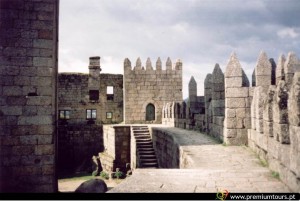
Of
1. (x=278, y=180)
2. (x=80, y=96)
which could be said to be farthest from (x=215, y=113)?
(x=80, y=96)

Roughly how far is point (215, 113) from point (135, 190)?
229 inches

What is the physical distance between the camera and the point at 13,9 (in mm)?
6723

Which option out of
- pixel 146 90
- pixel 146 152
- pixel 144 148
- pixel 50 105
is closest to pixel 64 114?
pixel 146 90

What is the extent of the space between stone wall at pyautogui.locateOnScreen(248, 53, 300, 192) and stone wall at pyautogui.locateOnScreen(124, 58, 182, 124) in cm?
1379

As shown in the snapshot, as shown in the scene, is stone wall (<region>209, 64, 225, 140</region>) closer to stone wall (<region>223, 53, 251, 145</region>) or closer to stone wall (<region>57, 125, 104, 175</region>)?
stone wall (<region>223, 53, 251, 145</region>)

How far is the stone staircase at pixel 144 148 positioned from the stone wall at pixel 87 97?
383 inches

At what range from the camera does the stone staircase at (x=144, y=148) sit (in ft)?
42.1

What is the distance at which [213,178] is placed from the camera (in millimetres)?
4348

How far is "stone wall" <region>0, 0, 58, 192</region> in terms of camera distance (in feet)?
21.5

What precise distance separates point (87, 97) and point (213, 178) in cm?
2207

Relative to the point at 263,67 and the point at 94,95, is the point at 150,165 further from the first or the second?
the point at 94,95

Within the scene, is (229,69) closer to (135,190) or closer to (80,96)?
(135,190)

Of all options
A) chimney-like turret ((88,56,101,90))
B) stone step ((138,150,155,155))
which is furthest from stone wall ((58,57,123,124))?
stone step ((138,150,155,155))

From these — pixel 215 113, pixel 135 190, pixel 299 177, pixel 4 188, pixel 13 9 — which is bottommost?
pixel 4 188
